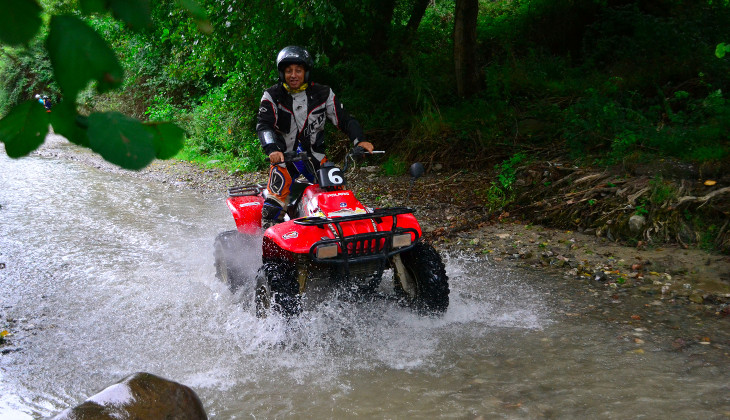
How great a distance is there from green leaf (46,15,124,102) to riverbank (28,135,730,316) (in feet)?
9.91

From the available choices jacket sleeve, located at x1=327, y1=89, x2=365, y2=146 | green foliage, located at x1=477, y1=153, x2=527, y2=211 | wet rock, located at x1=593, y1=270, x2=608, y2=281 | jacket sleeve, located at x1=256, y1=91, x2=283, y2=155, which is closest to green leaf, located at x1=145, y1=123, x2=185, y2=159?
jacket sleeve, located at x1=256, y1=91, x2=283, y2=155

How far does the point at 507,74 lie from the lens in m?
10.8

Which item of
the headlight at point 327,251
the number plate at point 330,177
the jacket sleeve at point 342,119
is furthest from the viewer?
the jacket sleeve at point 342,119

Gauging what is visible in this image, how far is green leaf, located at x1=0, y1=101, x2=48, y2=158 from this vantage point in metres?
1.13

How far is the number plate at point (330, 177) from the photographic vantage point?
16.0 ft

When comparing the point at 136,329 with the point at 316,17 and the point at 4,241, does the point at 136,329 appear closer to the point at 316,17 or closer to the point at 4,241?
the point at 4,241

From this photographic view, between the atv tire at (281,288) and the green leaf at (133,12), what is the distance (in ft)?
11.7

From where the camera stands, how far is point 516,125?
9.33 meters

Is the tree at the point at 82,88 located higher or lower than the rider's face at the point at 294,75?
lower

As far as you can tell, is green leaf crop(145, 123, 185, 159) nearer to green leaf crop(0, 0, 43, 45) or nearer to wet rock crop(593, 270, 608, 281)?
green leaf crop(0, 0, 43, 45)

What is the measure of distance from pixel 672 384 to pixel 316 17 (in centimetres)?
754

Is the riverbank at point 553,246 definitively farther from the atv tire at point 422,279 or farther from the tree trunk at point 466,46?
the tree trunk at point 466,46

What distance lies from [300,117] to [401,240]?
64.2 inches

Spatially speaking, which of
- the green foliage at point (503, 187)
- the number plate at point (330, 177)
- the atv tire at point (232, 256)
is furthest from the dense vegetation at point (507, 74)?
the number plate at point (330, 177)
